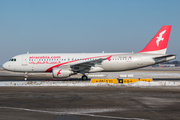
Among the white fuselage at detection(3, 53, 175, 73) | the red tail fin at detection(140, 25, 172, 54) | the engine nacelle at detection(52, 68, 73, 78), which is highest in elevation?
the red tail fin at detection(140, 25, 172, 54)

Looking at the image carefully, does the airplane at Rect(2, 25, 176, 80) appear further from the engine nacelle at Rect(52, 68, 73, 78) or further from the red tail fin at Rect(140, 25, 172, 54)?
the engine nacelle at Rect(52, 68, 73, 78)

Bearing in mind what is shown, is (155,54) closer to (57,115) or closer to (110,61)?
(110,61)

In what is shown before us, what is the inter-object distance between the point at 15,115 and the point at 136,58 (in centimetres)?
2144

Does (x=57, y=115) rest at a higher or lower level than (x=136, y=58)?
lower

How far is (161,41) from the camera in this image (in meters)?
27.0

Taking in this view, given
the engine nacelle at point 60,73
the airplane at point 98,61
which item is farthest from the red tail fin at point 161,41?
the engine nacelle at point 60,73

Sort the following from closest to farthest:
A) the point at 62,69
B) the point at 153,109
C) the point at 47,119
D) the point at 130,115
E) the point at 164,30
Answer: the point at 47,119 < the point at 130,115 < the point at 153,109 < the point at 62,69 < the point at 164,30

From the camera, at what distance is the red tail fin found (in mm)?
26859

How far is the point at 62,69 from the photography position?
82.0 feet

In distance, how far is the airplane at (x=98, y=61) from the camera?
26634 millimetres

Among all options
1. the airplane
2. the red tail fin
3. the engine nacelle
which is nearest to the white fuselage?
the airplane

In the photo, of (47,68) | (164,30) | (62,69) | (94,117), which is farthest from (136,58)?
(94,117)

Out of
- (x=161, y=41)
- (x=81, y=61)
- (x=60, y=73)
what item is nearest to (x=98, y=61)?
(x=81, y=61)

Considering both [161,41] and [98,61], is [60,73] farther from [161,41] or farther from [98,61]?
[161,41]
